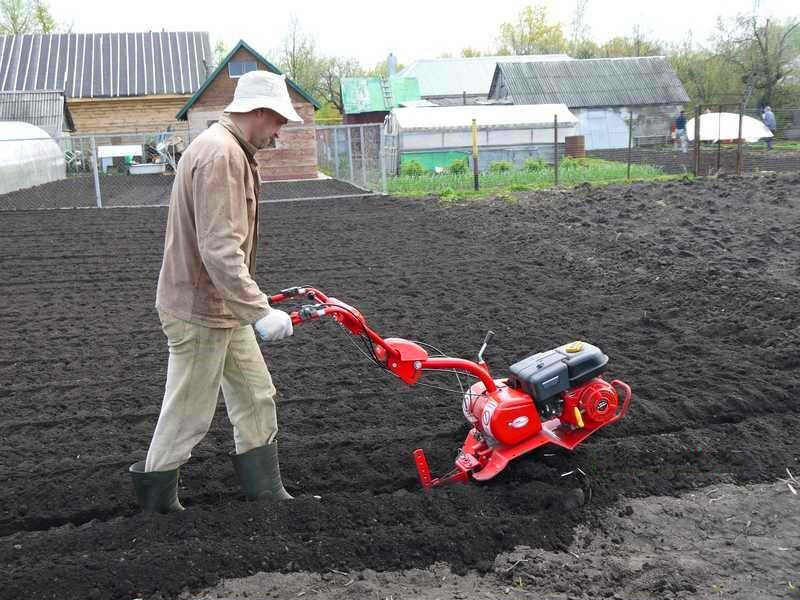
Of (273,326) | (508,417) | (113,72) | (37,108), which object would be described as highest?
(113,72)

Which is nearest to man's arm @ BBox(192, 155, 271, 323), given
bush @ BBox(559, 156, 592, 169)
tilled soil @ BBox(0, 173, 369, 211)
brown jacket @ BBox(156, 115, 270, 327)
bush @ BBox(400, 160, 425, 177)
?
brown jacket @ BBox(156, 115, 270, 327)

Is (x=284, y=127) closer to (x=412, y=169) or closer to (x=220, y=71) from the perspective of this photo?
(x=220, y=71)

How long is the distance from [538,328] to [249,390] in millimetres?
3804

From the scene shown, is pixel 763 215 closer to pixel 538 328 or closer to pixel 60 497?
pixel 538 328

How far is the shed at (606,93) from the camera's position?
3569cm

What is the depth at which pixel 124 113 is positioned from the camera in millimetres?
39281

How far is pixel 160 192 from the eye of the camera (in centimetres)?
2308

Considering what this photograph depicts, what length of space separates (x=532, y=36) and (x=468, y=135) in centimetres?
4631

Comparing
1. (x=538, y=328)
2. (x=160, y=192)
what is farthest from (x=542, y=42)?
(x=538, y=328)

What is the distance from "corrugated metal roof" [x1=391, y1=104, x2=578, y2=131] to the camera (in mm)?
26984

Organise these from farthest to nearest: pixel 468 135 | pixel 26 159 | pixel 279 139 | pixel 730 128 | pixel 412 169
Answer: pixel 730 128
pixel 279 139
pixel 468 135
pixel 412 169
pixel 26 159

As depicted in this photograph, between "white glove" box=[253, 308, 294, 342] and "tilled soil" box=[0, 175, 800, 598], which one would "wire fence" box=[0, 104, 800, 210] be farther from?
"white glove" box=[253, 308, 294, 342]

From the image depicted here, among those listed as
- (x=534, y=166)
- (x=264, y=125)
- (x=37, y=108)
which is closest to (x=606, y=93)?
(x=534, y=166)

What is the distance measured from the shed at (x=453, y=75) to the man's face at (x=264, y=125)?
46.9m
